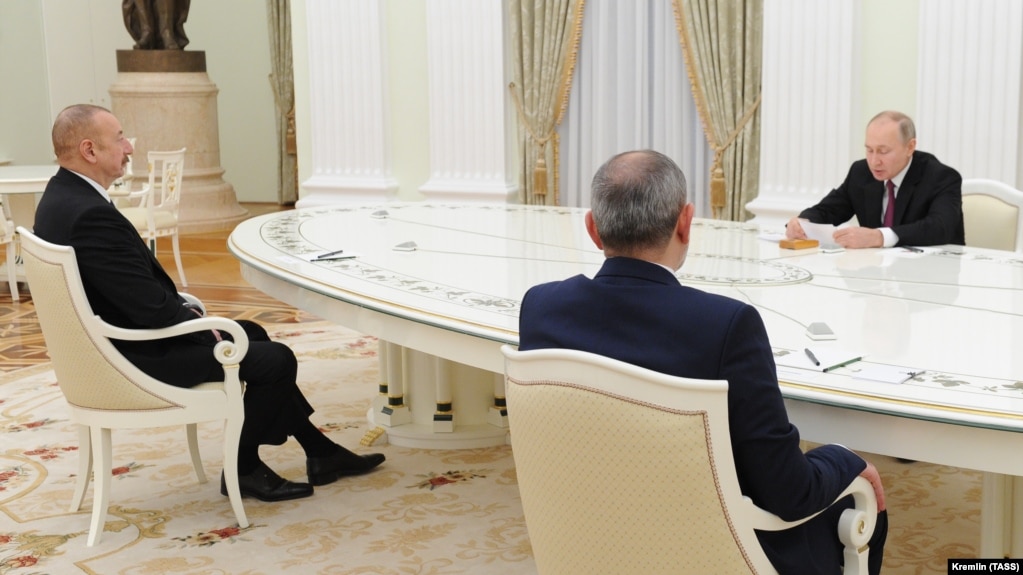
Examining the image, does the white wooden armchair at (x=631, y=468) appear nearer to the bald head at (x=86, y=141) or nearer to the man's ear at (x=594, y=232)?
the man's ear at (x=594, y=232)

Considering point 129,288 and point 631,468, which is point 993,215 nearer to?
point 631,468

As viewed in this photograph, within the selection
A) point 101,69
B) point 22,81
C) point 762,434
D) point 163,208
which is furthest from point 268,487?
point 101,69

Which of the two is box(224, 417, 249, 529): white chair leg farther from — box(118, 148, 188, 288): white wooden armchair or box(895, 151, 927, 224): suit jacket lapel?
box(118, 148, 188, 288): white wooden armchair

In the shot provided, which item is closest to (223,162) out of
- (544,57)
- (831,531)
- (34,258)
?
(544,57)

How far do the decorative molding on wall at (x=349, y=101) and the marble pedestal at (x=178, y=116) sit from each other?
8.98 feet

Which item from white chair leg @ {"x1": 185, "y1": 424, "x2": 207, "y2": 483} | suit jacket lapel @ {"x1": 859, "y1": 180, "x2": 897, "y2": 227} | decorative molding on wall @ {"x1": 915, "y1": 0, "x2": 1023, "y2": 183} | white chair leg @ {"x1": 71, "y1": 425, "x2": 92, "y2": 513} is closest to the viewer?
white chair leg @ {"x1": 71, "y1": 425, "x2": 92, "y2": 513}

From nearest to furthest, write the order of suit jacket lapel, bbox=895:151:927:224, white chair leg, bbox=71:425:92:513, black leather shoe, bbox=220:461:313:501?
1. white chair leg, bbox=71:425:92:513
2. black leather shoe, bbox=220:461:313:501
3. suit jacket lapel, bbox=895:151:927:224

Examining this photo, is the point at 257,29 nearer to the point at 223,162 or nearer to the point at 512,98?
the point at 223,162

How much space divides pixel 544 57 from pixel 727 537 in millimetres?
5911

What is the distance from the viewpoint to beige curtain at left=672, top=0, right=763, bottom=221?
6805 millimetres

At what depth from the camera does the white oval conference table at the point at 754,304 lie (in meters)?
2.17

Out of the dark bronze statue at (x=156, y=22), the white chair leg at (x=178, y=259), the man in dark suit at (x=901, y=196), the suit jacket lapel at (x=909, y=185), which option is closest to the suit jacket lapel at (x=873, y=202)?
the man in dark suit at (x=901, y=196)

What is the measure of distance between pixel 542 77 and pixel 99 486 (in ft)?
15.5

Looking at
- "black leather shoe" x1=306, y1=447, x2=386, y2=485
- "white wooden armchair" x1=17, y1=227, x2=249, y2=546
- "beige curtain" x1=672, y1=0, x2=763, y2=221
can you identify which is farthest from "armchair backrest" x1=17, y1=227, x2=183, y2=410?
"beige curtain" x1=672, y1=0, x2=763, y2=221
